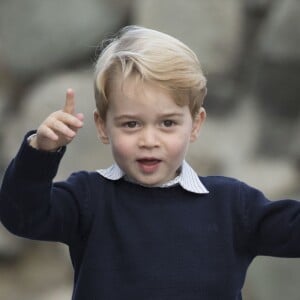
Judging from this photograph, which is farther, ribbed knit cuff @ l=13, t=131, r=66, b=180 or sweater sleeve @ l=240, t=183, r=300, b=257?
sweater sleeve @ l=240, t=183, r=300, b=257

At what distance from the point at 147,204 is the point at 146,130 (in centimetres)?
16

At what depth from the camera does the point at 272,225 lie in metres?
2.04

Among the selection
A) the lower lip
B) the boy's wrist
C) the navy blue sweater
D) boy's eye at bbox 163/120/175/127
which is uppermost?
boy's eye at bbox 163/120/175/127

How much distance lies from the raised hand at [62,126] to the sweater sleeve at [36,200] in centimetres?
4

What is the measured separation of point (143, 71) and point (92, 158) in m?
3.64

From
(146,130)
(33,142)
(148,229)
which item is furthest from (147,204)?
(33,142)

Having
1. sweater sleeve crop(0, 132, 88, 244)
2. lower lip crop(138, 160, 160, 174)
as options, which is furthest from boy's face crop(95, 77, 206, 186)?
sweater sleeve crop(0, 132, 88, 244)

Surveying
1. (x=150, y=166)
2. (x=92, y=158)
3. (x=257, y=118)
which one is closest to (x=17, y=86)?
(x=92, y=158)

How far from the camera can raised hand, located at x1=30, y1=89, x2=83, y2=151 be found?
1886 mm

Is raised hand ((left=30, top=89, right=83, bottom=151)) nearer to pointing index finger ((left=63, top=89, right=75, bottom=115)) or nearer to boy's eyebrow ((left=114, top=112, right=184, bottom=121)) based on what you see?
pointing index finger ((left=63, top=89, right=75, bottom=115))

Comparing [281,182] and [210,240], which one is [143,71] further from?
[281,182]

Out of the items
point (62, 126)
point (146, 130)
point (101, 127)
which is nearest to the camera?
point (62, 126)

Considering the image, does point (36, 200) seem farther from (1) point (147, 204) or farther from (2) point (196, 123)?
(2) point (196, 123)

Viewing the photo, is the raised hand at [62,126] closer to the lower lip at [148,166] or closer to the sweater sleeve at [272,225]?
the lower lip at [148,166]
